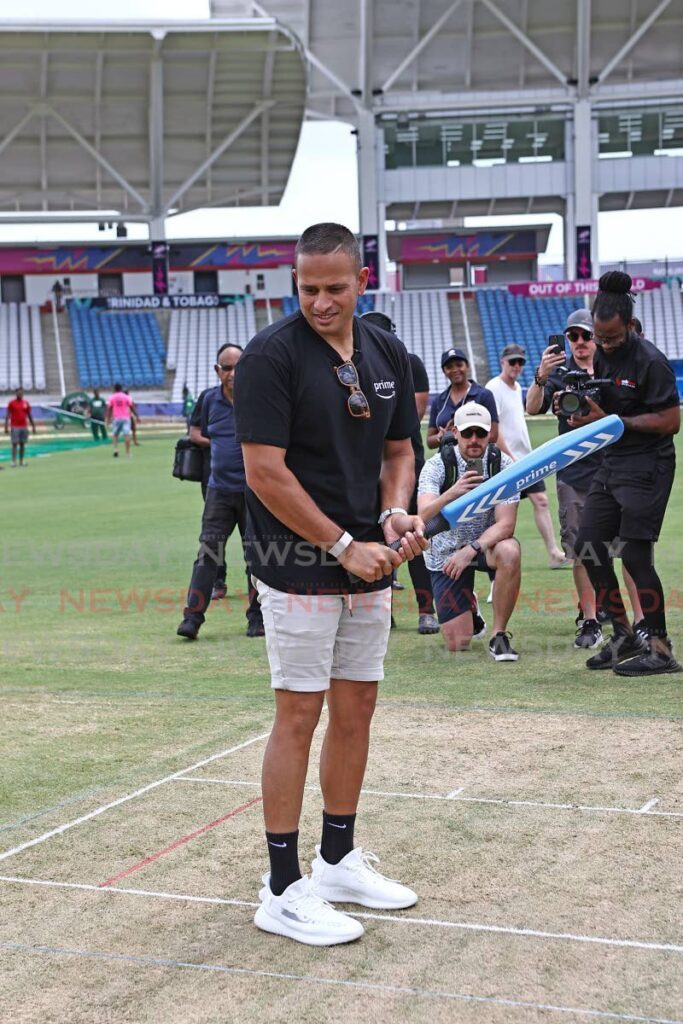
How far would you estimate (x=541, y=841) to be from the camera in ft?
15.0

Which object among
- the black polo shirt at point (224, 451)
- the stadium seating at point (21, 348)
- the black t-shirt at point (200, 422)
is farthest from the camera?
the stadium seating at point (21, 348)

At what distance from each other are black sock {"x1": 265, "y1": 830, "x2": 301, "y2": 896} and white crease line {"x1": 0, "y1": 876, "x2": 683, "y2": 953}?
0.21m

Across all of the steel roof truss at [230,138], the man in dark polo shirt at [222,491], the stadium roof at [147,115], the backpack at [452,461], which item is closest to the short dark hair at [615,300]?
the backpack at [452,461]

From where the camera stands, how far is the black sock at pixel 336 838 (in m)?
4.19

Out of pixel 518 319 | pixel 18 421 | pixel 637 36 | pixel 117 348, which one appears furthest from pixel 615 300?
pixel 518 319

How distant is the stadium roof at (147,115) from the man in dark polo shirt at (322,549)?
4667cm

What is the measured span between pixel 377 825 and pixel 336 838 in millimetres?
667

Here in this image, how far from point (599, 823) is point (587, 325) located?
14.9ft

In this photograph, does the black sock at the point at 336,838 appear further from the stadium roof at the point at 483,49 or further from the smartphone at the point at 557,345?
the stadium roof at the point at 483,49

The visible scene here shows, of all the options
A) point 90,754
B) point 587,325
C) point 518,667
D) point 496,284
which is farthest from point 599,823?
point 496,284

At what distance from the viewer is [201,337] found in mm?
59312

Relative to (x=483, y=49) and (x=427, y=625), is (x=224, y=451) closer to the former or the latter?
(x=427, y=625)

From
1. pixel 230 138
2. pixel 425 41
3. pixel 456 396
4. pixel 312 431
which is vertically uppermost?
pixel 425 41

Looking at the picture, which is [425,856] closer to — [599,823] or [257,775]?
[599,823]
